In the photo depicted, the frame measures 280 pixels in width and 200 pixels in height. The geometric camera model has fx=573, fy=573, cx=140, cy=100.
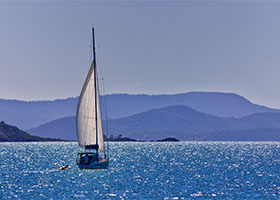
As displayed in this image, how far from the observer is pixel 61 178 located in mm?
89000

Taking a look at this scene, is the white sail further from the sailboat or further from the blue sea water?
the blue sea water

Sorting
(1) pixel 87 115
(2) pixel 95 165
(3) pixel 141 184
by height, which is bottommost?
(3) pixel 141 184

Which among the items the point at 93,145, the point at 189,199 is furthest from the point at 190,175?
the point at 189,199

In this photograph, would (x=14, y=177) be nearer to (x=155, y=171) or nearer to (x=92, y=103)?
(x=92, y=103)

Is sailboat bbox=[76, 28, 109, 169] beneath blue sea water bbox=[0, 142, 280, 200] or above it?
above

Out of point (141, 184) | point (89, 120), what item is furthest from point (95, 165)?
point (141, 184)

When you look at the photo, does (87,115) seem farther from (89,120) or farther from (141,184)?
(141,184)

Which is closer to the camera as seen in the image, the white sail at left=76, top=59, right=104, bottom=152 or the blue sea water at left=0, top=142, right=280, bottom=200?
the blue sea water at left=0, top=142, right=280, bottom=200

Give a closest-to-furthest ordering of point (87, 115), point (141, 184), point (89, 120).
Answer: point (141, 184), point (87, 115), point (89, 120)

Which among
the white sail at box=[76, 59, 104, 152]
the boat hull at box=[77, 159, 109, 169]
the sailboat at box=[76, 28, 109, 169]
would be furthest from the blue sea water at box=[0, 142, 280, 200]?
the white sail at box=[76, 59, 104, 152]

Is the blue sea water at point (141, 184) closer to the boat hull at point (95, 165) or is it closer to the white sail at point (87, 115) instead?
the boat hull at point (95, 165)

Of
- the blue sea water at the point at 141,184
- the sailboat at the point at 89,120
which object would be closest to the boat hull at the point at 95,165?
the sailboat at the point at 89,120

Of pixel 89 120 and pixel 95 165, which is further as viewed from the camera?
pixel 95 165

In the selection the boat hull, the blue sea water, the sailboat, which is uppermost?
the sailboat
